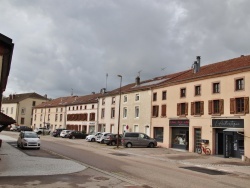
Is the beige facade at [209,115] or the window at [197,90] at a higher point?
the window at [197,90]

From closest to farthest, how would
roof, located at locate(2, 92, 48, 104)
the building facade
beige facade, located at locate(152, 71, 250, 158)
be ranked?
beige facade, located at locate(152, 71, 250, 158)
the building facade
roof, located at locate(2, 92, 48, 104)

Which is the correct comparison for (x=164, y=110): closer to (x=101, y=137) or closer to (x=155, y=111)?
(x=155, y=111)

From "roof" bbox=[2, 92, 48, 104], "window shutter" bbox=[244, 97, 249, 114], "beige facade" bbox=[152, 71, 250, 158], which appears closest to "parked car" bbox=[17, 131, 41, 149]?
"beige facade" bbox=[152, 71, 250, 158]

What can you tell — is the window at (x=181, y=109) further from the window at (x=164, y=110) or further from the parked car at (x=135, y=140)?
the parked car at (x=135, y=140)

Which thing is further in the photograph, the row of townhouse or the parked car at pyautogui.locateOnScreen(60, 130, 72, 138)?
the parked car at pyautogui.locateOnScreen(60, 130, 72, 138)

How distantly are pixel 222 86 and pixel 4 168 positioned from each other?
21.3 m

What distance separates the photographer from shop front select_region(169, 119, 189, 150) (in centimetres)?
3388

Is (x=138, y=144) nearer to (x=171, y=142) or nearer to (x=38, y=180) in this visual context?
(x=171, y=142)

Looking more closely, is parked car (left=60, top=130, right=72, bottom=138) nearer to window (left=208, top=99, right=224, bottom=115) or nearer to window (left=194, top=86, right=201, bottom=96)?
window (left=194, top=86, right=201, bottom=96)

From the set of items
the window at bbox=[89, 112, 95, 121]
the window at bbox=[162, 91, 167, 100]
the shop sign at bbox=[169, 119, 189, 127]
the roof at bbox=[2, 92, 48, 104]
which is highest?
the roof at bbox=[2, 92, 48, 104]

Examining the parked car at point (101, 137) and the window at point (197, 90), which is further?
the parked car at point (101, 137)

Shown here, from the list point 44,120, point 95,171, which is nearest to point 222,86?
point 95,171

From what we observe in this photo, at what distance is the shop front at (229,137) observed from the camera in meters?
26.9

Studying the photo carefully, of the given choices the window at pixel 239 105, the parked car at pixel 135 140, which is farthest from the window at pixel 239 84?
the parked car at pixel 135 140
